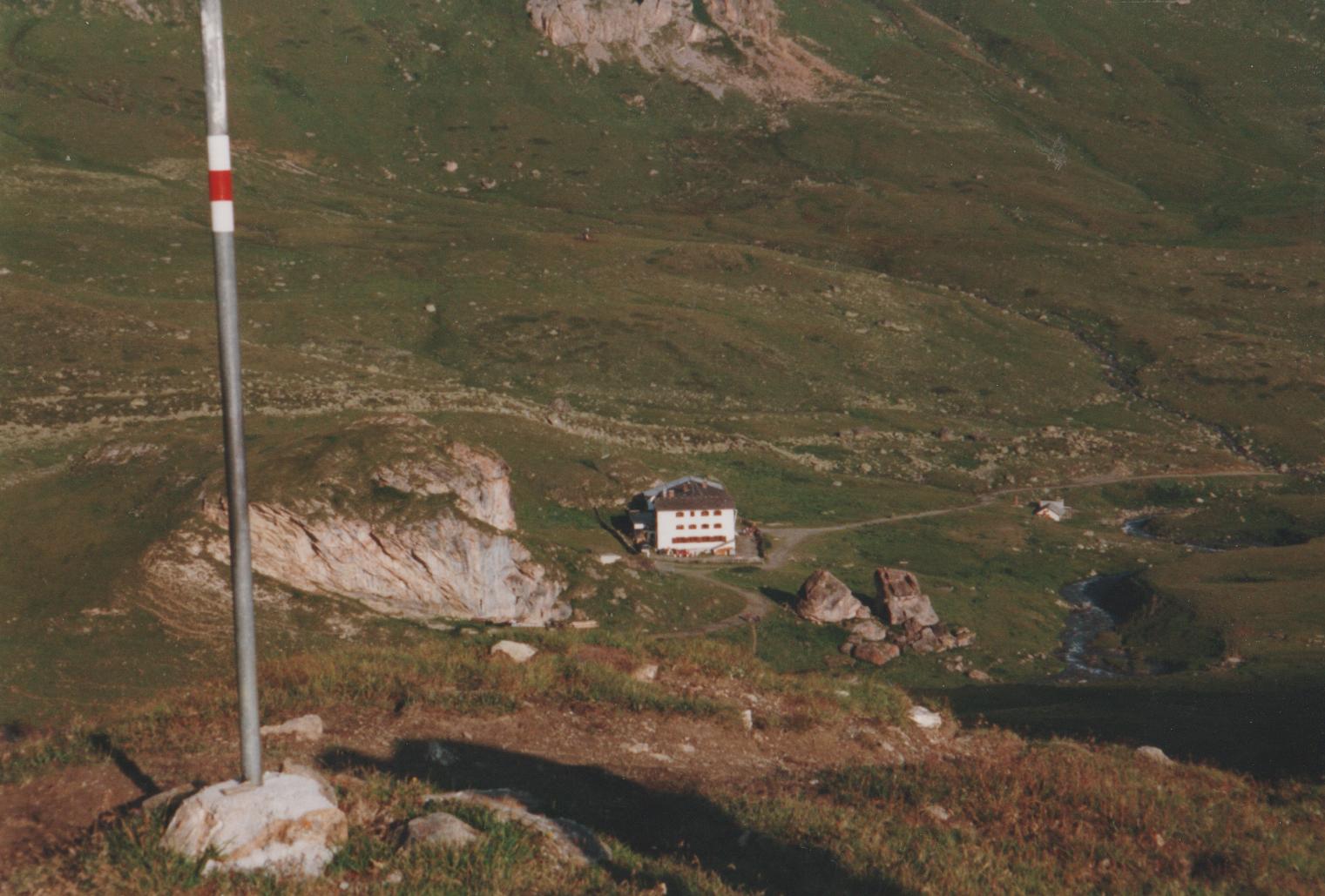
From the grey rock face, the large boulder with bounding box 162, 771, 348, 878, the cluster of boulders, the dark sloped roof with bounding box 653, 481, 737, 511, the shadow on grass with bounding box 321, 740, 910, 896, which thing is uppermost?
the large boulder with bounding box 162, 771, 348, 878

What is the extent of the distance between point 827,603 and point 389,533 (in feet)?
113

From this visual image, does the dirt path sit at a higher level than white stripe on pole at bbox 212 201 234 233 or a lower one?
lower

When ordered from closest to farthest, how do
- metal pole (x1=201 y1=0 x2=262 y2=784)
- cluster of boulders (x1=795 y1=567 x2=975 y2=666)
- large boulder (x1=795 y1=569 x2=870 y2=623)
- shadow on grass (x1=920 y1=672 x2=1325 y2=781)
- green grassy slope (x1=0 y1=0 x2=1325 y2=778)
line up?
1. metal pole (x1=201 y1=0 x2=262 y2=784)
2. shadow on grass (x1=920 y1=672 x2=1325 y2=781)
3. green grassy slope (x1=0 y1=0 x2=1325 y2=778)
4. cluster of boulders (x1=795 y1=567 x2=975 y2=666)
5. large boulder (x1=795 y1=569 x2=870 y2=623)

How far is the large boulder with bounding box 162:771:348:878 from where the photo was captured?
12.8m

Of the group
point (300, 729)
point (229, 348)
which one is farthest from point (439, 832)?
point (229, 348)

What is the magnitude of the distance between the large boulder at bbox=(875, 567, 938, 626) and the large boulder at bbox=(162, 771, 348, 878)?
75.5m

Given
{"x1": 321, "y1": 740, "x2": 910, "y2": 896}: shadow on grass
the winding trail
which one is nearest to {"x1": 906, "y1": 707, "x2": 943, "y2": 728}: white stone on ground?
{"x1": 321, "y1": 740, "x2": 910, "y2": 896}: shadow on grass

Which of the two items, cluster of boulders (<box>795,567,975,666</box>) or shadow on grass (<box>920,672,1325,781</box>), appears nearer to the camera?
shadow on grass (<box>920,672,1325,781</box>)

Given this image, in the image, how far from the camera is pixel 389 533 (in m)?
68.1

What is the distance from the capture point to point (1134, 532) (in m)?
120

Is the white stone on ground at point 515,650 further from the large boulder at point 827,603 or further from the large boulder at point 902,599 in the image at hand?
the large boulder at point 902,599

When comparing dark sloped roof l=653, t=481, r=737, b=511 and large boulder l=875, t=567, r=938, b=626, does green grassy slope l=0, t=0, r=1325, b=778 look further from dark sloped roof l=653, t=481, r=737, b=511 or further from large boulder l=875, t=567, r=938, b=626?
dark sloped roof l=653, t=481, r=737, b=511

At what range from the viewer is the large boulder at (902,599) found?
85562 millimetres

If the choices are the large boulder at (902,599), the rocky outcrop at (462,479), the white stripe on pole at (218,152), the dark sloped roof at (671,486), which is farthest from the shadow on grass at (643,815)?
the dark sloped roof at (671,486)
